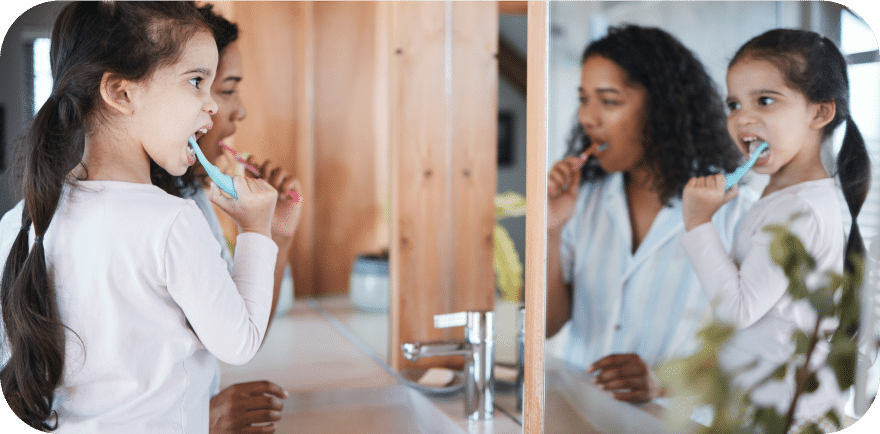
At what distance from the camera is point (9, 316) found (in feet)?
2.86

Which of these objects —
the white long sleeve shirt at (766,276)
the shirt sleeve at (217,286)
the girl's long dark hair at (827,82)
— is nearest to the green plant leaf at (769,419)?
the white long sleeve shirt at (766,276)

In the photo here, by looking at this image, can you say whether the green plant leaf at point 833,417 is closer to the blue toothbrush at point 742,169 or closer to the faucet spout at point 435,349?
the blue toothbrush at point 742,169

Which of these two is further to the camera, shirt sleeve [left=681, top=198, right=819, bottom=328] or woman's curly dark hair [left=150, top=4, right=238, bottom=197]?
shirt sleeve [left=681, top=198, right=819, bottom=328]

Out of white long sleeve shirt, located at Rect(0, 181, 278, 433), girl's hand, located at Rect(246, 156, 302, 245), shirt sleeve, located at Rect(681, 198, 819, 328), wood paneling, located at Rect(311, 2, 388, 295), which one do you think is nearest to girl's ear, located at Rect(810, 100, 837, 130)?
shirt sleeve, located at Rect(681, 198, 819, 328)

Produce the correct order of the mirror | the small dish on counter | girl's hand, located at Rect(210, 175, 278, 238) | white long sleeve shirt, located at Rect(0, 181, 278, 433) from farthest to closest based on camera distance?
the small dish on counter → the mirror → girl's hand, located at Rect(210, 175, 278, 238) → white long sleeve shirt, located at Rect(0, 181, 278, 433)

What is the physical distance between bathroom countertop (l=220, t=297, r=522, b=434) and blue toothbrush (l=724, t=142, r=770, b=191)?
0.55 m

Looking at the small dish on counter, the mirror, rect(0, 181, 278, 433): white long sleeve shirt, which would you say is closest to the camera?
rect(0, 181, 278, 433): white long sleeve shirt

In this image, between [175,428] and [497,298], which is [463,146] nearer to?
[497,298]

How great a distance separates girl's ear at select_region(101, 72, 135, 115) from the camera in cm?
85

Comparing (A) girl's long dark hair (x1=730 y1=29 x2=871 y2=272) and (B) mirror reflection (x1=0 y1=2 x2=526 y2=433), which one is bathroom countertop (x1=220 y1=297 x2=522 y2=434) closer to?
(B) mirror reflection (x1=0 y1=2 x2=526 y2=433)

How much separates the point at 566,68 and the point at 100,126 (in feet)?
2.30

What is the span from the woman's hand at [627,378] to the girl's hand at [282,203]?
57cm

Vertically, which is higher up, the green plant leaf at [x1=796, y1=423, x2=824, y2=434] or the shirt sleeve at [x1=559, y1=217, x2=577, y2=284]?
the shirt sleeve at [x1=559, y1=217, x2=577, y2=284]

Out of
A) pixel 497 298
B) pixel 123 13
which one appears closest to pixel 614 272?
pixel 497 298
